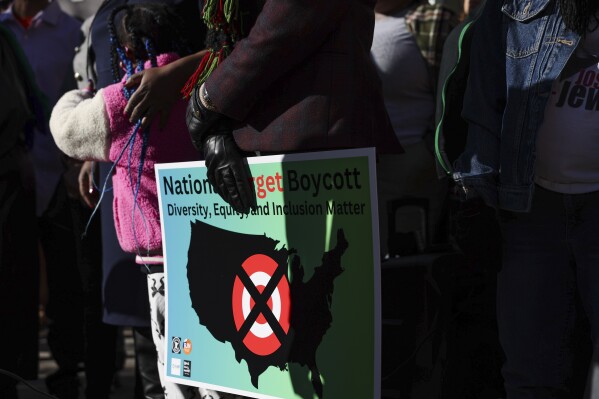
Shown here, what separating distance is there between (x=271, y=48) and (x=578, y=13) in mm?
761

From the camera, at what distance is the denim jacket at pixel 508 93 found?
256 cm

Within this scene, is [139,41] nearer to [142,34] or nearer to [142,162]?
[142,34]

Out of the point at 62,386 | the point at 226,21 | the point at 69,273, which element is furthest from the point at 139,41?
the point at 62,386

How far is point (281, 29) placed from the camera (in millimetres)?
2541

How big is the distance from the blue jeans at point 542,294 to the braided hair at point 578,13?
44cm

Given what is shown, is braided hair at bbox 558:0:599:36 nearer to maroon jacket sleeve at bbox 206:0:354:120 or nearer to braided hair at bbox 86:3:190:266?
maroon jacket sleeve at bbox 206:0:354:120

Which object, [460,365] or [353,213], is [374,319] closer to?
[353,213]

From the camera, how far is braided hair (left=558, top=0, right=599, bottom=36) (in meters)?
2.49

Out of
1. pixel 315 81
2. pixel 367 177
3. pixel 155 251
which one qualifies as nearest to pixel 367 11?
pixel 315 81

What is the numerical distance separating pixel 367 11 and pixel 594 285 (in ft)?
3.03

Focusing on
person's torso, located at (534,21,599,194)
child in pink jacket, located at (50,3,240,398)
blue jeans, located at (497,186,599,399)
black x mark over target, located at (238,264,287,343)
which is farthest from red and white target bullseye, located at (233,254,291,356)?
person's torso, located at (534,21,599,194)

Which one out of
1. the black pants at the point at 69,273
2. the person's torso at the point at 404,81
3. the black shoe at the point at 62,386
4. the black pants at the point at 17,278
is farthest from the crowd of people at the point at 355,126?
the black shoe at the point at 62,386

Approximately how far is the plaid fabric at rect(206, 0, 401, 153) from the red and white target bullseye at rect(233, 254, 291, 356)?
32cm

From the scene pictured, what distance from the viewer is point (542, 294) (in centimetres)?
271
